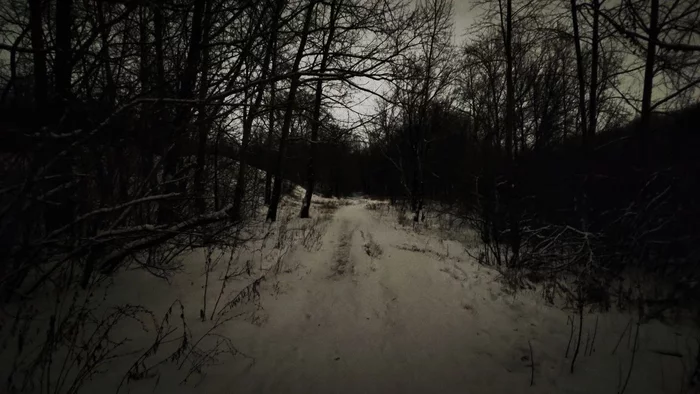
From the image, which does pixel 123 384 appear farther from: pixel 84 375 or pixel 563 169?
pixel 563 169

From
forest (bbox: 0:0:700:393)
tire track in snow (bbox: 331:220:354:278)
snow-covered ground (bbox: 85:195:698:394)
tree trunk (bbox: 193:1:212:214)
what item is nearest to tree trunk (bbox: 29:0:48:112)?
forest (bbox: 0:0:700:393)

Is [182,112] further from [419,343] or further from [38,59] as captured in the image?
[419,343]

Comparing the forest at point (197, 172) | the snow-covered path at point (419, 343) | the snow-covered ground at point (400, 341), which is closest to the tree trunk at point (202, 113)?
the forest at point (197, 172)

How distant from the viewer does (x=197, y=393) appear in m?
2.17

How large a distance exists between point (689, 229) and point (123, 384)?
26.2 ft

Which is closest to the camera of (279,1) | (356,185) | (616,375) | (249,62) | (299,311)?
(616,375)

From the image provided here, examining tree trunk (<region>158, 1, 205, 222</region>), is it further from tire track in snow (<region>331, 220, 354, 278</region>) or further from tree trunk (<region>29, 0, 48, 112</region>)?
tire track in snow (<region>331, 220, 354, 278</region>)

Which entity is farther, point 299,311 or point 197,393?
point 299,311

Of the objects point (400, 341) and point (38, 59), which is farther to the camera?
point (38, 59)

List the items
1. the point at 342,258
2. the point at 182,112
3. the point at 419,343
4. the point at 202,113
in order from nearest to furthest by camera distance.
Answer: the point at 419,343
the point at 202,113
the point at 182,112
the point at 342,258

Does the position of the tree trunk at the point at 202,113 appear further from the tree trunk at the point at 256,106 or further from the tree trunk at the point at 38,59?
the tree trunk at the point at 38,59

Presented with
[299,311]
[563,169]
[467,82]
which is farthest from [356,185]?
[299,311]

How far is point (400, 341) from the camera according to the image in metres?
3.20

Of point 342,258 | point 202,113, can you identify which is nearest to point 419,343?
point 342,258
